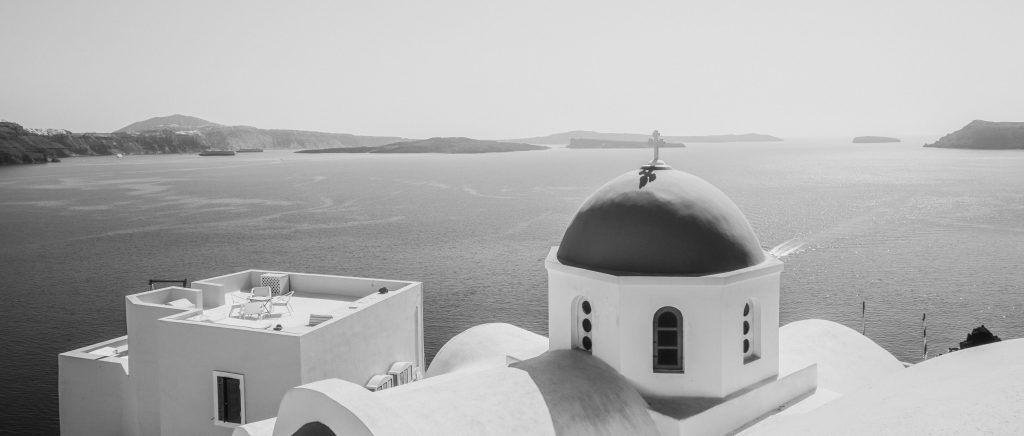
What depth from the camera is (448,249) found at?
194ft

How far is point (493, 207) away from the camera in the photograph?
3472 inches

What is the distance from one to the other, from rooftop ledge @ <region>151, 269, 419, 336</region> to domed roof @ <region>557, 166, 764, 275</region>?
7870 millimetres

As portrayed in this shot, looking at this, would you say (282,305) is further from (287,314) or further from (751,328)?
(751,328)

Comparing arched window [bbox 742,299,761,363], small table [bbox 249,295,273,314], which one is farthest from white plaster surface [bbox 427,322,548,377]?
small table [bbox 249,295,273,314]

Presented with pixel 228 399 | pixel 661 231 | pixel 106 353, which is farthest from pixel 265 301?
pixel 661 231

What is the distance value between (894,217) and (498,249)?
43.3 m

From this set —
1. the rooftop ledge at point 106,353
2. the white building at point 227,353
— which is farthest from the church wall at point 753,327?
the rooftop ledge at point 106,353

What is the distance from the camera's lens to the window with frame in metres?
17.5

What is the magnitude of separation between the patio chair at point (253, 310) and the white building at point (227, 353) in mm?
89

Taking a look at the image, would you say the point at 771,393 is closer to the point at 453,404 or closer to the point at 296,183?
the point at 453,404

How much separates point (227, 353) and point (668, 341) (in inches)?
439

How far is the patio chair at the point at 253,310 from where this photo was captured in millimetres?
19109

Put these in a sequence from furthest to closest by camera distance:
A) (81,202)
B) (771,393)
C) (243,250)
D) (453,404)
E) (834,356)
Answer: (81,202) < (243,250) < (834,356) < (771,393) < (453,404)

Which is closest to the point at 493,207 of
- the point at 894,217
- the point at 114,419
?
the point at 894,217
